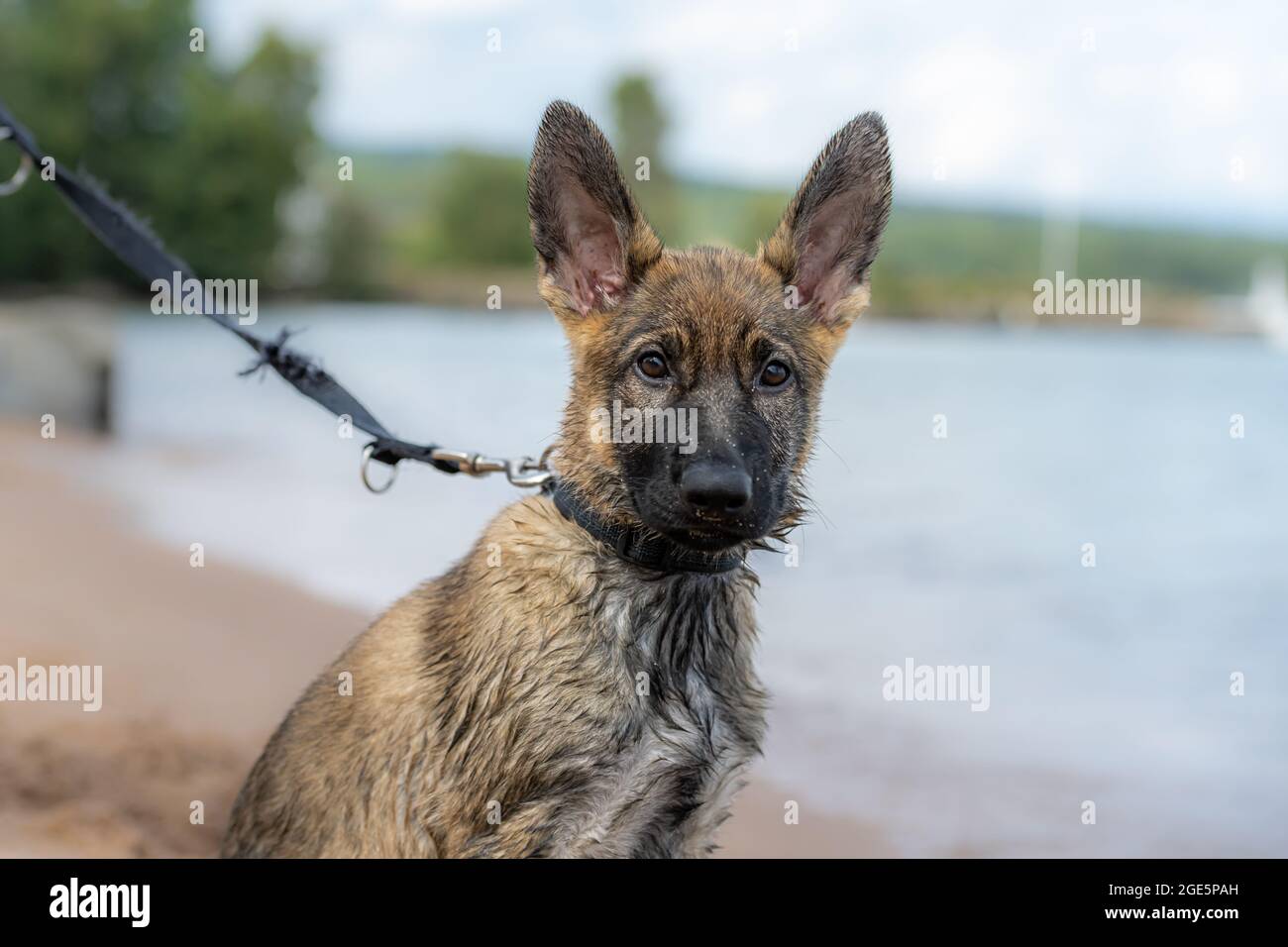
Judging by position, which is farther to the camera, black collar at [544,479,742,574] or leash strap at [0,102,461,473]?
leash strap at [0,102,461,473]

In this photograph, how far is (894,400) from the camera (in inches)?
970

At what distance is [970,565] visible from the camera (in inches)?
472

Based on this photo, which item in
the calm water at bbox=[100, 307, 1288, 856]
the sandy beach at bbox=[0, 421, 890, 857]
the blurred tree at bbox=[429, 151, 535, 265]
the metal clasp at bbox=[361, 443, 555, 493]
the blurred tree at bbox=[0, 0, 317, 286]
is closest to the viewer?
the metal clasp at bbox=[361, 443, 555, 493]

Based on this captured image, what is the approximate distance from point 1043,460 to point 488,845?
613 inches

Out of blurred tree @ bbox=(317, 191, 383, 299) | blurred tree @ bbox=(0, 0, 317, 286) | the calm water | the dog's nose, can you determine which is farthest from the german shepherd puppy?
blurred tree @ bbox=(0, 0, 317, 286)

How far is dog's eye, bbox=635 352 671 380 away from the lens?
3881 millimetres

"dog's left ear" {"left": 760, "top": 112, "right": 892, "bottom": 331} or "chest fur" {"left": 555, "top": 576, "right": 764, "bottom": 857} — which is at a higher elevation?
"dog's left ear" {"left": 760, "top": 112, "right": 892, "bottom": 331}

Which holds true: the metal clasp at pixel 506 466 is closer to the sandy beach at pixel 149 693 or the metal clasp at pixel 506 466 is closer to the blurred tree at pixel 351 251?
the sandy beach at pixel 149 693

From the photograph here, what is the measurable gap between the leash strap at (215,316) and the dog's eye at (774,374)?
1237 millimetres

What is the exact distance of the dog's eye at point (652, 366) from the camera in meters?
3.88

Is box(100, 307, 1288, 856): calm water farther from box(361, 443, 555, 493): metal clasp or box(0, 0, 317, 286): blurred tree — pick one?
box(0, 0, 317, 286): blurred tree

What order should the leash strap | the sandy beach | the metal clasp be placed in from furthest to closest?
the sandy beach
the leash strap
the metal clasp

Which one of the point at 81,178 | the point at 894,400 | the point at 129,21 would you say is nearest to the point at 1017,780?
the point at 81,178
